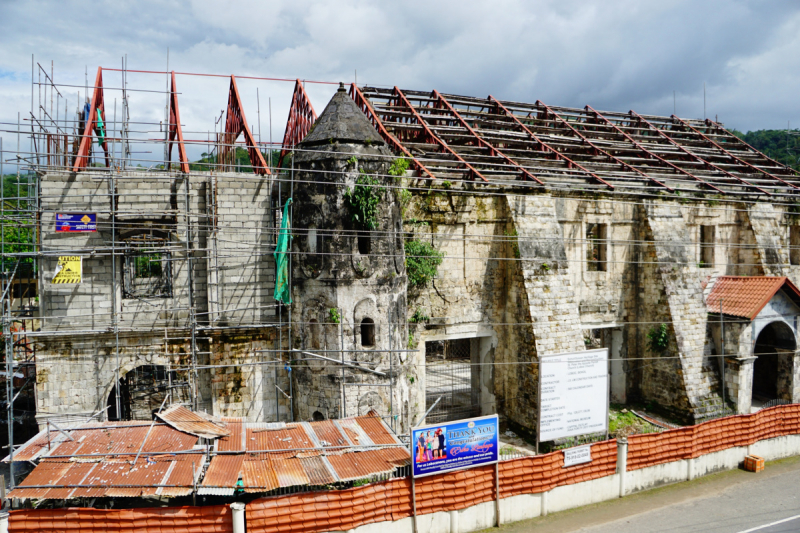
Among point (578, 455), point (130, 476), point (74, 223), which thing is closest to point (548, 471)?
point (578, 455)

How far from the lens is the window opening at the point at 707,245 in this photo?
821 inches

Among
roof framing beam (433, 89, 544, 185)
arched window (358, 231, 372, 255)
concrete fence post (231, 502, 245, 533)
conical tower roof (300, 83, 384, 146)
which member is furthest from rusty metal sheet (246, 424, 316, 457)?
roof framing beam (433, 89, 544, 185)

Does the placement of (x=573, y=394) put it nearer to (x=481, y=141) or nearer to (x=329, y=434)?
(x=329, y=434)

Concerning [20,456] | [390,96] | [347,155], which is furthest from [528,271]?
[20,456]

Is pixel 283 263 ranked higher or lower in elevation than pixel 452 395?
higher

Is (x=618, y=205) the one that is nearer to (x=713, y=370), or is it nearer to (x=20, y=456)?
(x=713, y=370)

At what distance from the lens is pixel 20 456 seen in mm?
11094

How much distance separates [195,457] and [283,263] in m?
5.67

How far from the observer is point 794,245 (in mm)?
22734

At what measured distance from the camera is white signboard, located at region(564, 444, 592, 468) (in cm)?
1329

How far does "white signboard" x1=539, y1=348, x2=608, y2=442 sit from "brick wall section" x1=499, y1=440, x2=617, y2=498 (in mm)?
884

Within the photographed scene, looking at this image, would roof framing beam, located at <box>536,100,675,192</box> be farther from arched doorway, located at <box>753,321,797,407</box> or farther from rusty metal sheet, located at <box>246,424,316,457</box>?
rusty metal sheet, located at <box>246,424,316,457</box>

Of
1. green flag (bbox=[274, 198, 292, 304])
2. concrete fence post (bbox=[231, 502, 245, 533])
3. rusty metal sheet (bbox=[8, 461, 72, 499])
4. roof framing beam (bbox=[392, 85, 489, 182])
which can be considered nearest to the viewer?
rusty metal sheet (bbox=[8, 461, 72, 499])

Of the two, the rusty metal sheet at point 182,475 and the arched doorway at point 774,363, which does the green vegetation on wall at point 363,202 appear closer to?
the rusty metal sheet at point 182,475
